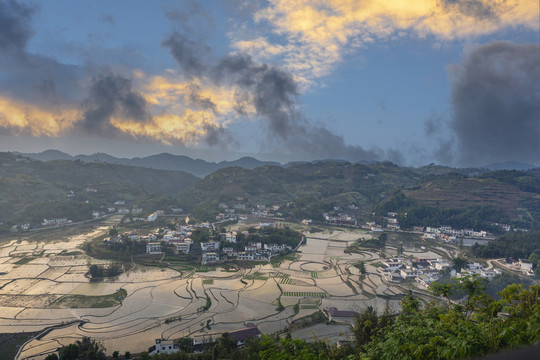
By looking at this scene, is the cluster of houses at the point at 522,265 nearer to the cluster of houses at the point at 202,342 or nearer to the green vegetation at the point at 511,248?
the green vegetation at the point at 511,248

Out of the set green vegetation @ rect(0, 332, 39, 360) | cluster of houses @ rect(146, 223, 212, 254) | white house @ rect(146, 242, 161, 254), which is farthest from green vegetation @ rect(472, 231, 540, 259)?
green vegetation @ rect(0, 332, 39, 360)

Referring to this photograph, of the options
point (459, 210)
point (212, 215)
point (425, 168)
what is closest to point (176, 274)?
point (212, 215)

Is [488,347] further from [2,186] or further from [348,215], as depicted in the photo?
[2,186]

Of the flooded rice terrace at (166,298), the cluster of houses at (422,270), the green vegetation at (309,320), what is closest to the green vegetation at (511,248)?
the cluster of houses at (422,270)

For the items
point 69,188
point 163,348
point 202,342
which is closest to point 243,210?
point 69,188

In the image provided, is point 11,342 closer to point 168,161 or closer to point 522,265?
point 522,265

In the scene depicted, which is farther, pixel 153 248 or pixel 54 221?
pixel 54 221
